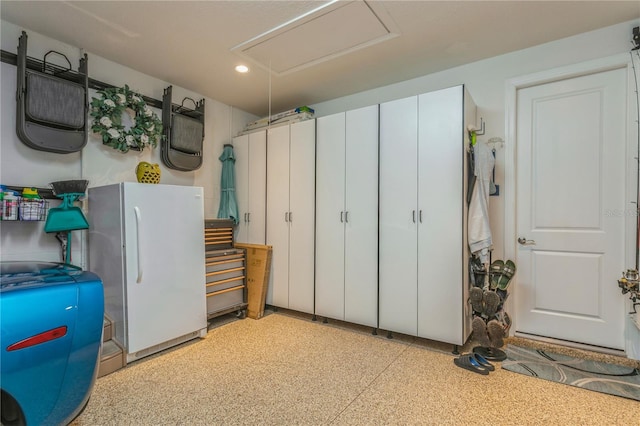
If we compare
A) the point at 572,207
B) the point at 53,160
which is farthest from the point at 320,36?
the point at 572,207

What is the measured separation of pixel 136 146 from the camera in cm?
318

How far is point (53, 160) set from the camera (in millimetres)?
2662

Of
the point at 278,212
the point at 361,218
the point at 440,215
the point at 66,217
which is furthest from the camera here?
the point at 278,212

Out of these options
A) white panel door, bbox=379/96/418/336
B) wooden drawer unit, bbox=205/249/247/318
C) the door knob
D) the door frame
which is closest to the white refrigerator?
wooden drawer unit, bbox=205/249/247/318

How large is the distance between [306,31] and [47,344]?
2566 mm

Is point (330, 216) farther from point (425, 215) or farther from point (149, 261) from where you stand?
point (149, 261)

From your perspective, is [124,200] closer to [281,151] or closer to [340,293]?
[281,151]

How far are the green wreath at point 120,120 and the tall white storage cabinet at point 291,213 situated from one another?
1.28m

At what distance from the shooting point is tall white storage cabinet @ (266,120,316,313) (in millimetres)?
3521

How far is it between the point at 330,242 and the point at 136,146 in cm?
219

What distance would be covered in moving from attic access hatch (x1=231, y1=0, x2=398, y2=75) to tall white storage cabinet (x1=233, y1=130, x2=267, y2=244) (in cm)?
105

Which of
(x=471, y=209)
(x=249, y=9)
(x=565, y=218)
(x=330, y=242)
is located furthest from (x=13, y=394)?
(x=565, y=218)

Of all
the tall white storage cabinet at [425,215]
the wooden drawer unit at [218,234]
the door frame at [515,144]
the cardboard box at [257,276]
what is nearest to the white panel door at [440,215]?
the tall white storage cabinet at [425,215]

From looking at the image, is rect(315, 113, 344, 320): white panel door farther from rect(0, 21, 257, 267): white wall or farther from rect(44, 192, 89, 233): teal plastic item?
rect(44, 192, 89, 233): teal plastic item
